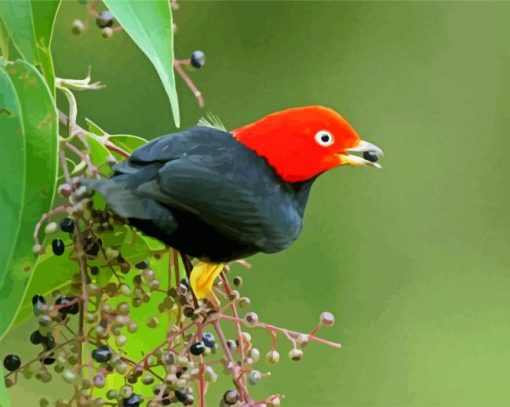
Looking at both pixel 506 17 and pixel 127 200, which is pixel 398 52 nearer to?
pixel 506 17

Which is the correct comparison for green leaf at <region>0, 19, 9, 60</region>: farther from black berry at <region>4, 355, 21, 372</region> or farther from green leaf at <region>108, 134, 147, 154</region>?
black berry at <region>4, 355, 21, 372</region>

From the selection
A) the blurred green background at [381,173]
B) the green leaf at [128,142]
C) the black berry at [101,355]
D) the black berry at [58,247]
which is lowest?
the blurred green background at [381,173]

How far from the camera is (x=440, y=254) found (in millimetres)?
3455

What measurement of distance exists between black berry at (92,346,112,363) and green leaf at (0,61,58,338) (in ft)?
0.26

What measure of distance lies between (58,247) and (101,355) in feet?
0.29

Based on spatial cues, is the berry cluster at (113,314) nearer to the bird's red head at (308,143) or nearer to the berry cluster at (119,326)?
the berry cluster at (119,326)

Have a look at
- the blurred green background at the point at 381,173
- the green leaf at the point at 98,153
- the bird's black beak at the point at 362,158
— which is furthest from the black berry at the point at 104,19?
the blurred green background at the point at 381,173

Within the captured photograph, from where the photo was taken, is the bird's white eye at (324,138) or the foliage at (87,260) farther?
the bird's white eye at (324,138)

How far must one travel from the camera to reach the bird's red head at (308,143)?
86cm

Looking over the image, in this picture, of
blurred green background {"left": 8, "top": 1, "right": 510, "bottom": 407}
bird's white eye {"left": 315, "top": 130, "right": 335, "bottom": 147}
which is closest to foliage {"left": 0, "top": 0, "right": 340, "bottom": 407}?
bird's white eye {"left": 315, "top": 130, "right": 335, "bottom": 147}

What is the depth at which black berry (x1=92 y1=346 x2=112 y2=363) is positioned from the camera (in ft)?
2.57

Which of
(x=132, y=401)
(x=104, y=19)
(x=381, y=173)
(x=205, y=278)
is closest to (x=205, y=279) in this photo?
(x=205, y=278)

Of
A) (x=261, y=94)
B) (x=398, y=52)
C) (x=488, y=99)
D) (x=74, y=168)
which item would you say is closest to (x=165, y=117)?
(x=261, y=94)

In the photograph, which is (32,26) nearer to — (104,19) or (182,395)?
(104,19)
